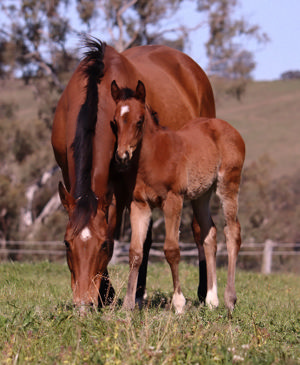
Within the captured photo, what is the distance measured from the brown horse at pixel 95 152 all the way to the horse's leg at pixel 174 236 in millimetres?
393

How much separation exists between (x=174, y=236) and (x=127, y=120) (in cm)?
→ 109

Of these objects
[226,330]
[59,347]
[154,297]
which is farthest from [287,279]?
[59,347]

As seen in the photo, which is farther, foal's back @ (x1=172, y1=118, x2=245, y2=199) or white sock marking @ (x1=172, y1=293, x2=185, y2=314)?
foal's back @ (x1=172, y1=118, x2=245, y2=199)

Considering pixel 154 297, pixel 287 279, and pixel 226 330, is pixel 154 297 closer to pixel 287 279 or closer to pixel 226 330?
pixel 226 330

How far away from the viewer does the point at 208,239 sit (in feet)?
19.5

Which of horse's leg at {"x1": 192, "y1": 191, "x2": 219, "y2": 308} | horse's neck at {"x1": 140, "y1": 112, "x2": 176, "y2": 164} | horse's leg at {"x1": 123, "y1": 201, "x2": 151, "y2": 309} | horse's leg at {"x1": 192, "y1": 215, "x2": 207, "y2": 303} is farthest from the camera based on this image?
horse's leg at {"x1": 192, "y1": 215, "x2": 207, "y2": 303}

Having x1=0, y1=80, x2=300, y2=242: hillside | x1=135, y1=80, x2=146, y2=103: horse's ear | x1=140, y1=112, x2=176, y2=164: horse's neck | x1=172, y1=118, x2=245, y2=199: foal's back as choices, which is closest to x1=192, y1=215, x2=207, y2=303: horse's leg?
x1=172, y1=118, x2=245, y2=199: foal's back

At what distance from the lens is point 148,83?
6305mm

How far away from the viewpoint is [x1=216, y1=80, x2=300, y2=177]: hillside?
7425 centimetres

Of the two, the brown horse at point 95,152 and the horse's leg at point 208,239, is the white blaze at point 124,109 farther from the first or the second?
the horse's leg at point 208,239

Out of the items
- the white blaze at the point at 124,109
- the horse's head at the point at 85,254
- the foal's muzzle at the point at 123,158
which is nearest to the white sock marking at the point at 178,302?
the horse's head at the point at 85,254

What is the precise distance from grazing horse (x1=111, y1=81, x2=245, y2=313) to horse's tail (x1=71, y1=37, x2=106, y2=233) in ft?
0.74

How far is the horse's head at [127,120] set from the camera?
451 centimetres

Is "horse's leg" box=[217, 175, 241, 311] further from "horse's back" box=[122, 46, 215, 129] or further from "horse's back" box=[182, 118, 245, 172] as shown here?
"horse's back" box=[122, 46, 215, 129]
